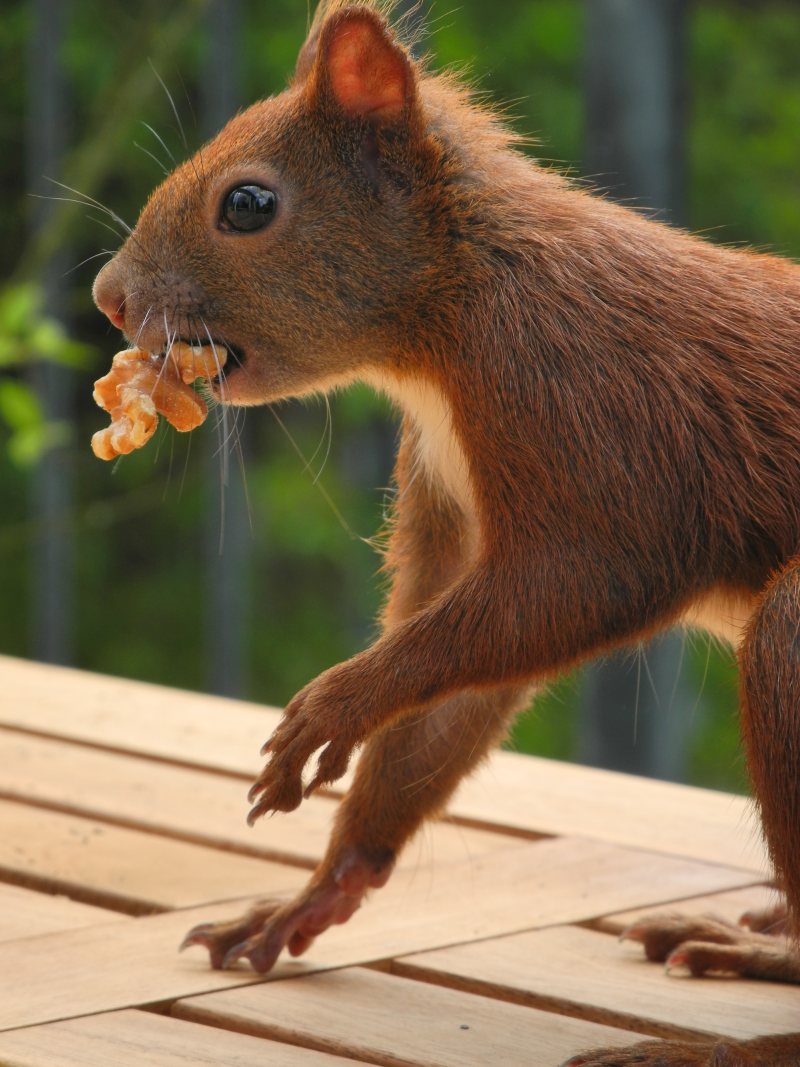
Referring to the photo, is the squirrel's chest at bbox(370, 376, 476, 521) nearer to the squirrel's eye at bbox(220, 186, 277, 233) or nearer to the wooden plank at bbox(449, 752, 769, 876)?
the squirrel's eye at bbox(220, 186, 277, 233)

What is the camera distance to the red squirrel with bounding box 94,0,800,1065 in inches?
79.4

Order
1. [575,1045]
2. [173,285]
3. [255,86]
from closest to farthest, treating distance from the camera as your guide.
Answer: [575,1045]
[173,285]
[255,86]

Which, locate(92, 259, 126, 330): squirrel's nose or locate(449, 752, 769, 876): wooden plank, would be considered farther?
locate(449, 752, 769, 876): wooden plank

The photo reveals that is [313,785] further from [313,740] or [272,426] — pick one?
[272,426]

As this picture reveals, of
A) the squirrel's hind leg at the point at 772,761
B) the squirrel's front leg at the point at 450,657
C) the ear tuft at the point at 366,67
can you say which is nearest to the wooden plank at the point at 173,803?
the squirrel's front leg at the point at 450,657

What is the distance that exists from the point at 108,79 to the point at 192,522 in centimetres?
224

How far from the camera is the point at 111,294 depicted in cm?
221

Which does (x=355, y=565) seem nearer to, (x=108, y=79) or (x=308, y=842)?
(x=108, y=79)

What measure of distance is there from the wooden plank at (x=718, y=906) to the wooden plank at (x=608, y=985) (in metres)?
0.07

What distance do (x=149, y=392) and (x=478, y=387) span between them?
45 centimetres

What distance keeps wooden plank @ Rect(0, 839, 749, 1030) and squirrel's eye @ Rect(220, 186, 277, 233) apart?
99 cm

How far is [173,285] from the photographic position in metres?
2.19

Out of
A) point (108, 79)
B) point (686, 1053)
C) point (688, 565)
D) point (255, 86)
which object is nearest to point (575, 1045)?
point (686, 1053)

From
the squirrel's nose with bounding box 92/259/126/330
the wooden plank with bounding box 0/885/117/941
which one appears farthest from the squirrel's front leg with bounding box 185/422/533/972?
the squirrel's nose with bounding box 92/259/126/330
